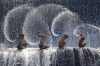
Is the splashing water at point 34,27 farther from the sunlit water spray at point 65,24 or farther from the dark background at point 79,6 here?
the dark background at point 79,6

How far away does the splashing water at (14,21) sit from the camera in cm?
2266

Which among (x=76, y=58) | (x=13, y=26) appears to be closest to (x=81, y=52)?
(x=76, y=58)

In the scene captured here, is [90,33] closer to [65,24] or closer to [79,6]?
[65,24]

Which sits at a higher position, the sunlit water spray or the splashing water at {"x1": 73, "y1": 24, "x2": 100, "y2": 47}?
the sunlit water spray

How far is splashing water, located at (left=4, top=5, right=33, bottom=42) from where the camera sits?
22.7 m

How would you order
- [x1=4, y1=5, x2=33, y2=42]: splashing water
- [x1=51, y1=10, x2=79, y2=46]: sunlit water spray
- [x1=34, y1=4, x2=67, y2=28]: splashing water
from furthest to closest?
[x1=34, y1=4, x2=67, y2=28]: splashing water
[x1=4, y1=5, x2=33, y2=42]: splashing water
[x1=51, y1=10, x2=79, y2=46]: sunlit water spray

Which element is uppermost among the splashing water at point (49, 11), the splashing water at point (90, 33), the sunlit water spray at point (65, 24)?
the splashing water at point (49, 11)

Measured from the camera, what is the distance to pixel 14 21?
23.6 m

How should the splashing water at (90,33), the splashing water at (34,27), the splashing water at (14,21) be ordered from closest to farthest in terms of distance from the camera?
the splashing water at (34,27), the splashing water at (90,33), the splashing water at (14,21)

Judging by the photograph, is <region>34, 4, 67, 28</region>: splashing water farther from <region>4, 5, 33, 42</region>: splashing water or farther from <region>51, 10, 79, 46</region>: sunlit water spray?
<region>51, 10, 79, 46</region>: sunlit water spray

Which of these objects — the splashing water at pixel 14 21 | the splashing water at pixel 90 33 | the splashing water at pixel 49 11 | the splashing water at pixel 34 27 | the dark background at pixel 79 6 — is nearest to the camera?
the splashing water at pixel 34 27

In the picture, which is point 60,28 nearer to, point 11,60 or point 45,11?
point 45,11

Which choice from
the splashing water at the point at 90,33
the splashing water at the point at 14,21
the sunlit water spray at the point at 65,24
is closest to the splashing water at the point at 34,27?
the sunlit water spray at the point at 65,24

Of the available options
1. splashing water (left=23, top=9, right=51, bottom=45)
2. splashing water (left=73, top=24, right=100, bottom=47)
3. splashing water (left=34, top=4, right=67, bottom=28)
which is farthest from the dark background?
splashing water (left=23, top=9, right=51, bottom=45)
